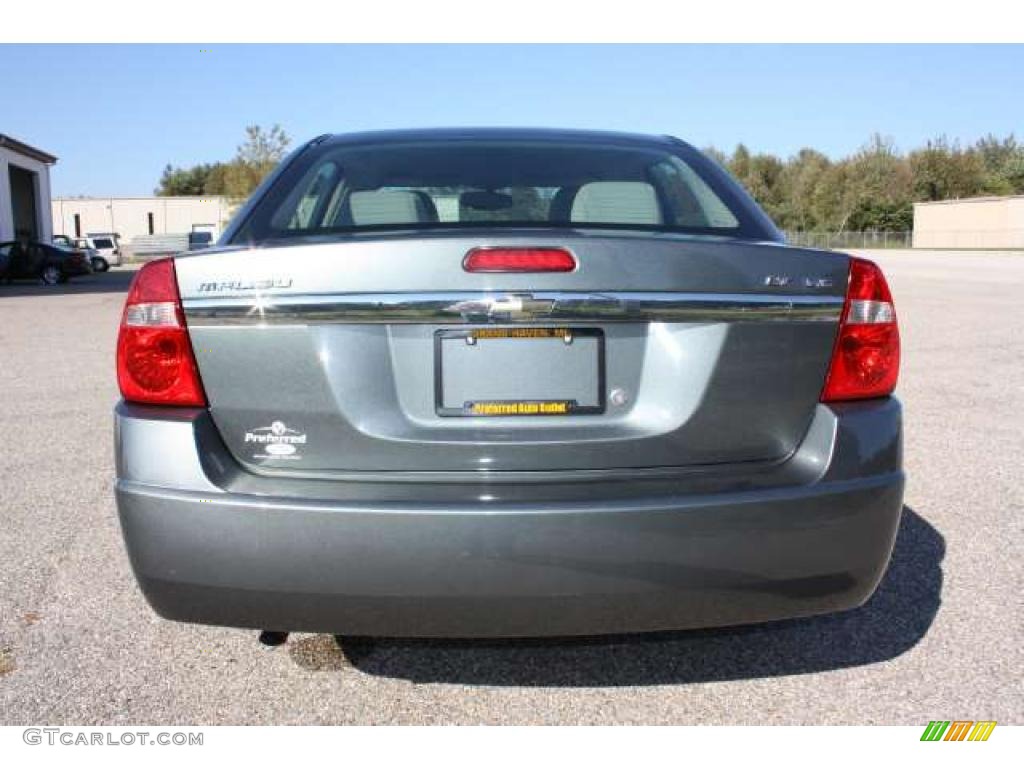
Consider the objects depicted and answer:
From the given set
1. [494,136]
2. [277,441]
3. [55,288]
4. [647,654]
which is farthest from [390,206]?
[55,288]

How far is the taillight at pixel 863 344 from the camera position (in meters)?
2.34

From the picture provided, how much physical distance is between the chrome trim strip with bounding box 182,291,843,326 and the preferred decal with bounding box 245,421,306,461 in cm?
25

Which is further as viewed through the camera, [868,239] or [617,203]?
[868,239]

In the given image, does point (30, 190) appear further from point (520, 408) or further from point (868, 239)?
point (868, 239)

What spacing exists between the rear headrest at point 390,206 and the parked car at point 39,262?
28049 millimetres

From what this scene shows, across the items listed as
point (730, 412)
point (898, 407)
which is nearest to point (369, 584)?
point (730, 412)

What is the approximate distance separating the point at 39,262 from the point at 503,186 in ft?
95.0

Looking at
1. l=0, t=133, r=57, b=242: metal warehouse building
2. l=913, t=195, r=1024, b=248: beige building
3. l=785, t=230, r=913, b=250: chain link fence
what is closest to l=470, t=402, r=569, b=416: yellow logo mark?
l=0, t=133, r=57, b=242: metal warehouse building

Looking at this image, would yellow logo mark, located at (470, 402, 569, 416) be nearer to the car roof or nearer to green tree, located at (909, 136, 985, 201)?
the car roof

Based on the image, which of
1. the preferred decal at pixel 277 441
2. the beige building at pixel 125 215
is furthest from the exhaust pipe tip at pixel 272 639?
the beige building at pixel 125 215

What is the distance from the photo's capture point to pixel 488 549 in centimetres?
212

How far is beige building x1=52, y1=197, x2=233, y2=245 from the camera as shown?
A: 236ft
